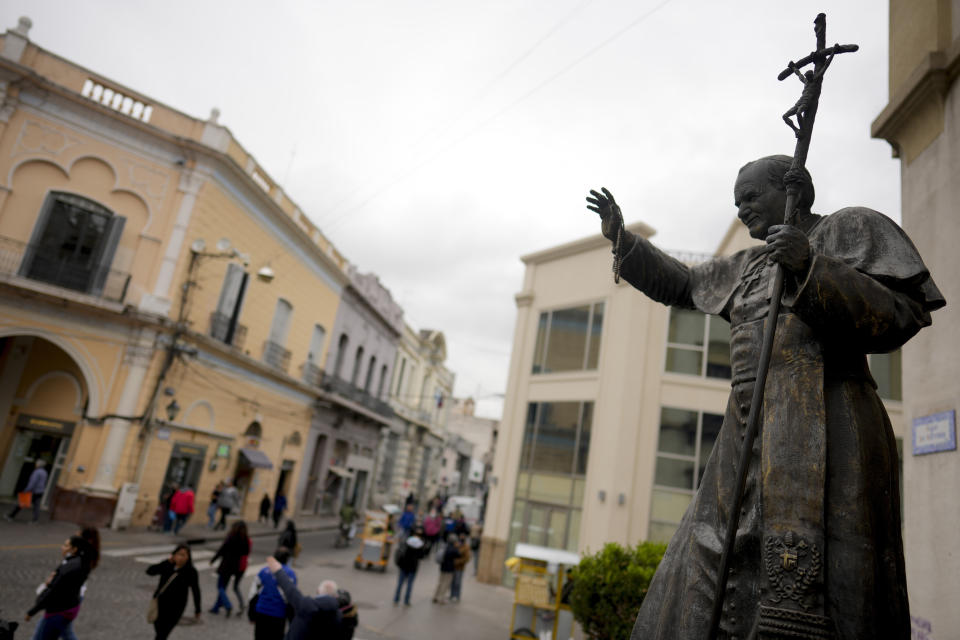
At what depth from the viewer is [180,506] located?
15188mm

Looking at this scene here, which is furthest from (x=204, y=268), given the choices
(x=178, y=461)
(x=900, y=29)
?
(x=900, y=29)

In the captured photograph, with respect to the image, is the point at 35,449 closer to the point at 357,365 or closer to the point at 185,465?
the point at 185,465

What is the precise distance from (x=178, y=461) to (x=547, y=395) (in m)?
10.7

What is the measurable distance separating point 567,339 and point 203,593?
36.7 feet

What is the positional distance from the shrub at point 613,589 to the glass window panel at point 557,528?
8957 millimetres

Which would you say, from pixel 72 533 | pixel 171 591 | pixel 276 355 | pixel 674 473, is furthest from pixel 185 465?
pixel 674 473

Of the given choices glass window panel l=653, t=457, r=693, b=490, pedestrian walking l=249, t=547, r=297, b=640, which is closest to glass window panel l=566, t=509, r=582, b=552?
glass window panel l=653, t=457, r=693, b=490

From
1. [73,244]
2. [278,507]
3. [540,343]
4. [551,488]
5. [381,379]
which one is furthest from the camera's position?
[381,379]

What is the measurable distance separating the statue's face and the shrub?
5661 millimetres

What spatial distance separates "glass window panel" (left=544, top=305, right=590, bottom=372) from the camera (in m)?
17.5

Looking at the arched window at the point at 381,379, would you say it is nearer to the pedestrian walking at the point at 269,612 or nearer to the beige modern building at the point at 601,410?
the beige modern building at the point at 601,410

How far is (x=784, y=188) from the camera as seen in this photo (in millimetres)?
2197

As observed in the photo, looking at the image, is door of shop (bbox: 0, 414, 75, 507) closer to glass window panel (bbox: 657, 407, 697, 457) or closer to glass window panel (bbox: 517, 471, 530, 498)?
glass window panel (bbox: 517, 471, 530, 498)

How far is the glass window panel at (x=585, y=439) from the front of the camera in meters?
16.4
